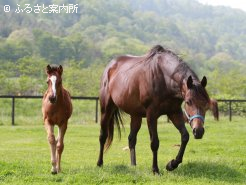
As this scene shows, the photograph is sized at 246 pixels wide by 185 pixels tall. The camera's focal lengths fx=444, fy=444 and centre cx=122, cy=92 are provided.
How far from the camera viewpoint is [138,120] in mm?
8148

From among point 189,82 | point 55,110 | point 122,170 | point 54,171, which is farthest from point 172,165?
point 55,110

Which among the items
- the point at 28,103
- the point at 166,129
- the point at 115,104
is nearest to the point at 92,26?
the point at 28,103

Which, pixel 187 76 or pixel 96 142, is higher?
pixel 187 76

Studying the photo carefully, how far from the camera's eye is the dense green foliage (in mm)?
44781

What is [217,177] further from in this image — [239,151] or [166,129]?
[166,129]

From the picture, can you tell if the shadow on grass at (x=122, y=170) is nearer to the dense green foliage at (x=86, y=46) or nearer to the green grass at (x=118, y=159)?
the green grass at (x=118, y=159)

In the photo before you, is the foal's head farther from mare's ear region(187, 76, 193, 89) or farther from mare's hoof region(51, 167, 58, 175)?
mare's hoof region(51, 167, 58, 175)

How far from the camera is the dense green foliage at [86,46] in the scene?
147 feet

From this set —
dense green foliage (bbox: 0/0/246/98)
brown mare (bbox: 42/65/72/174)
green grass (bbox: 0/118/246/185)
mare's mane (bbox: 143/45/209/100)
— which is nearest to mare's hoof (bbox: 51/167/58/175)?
brown mare (bbox: 42/65/72/174)

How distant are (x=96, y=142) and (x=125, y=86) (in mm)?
6343

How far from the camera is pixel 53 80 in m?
6.60

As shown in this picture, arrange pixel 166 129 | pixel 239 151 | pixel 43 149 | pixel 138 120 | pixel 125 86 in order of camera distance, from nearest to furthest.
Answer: pixel 125 86 < pixel 138 120 < pixel 239 151 < pixel 43 149 < pixel 166 129

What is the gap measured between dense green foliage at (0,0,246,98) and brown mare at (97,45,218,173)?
2.40ft

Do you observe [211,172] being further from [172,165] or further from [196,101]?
[196,101]
